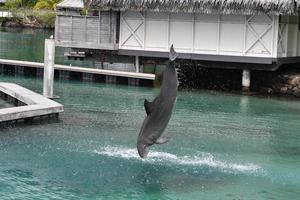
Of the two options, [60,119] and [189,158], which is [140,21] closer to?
[60,119]

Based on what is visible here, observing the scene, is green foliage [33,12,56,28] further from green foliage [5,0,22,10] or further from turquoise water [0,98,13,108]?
A: turquoise water [0,98,13,108]

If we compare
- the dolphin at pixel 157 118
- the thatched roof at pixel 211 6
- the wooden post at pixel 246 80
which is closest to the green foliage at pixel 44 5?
the thatched roof at pixel 211 6

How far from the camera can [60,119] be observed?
1855 centimetres

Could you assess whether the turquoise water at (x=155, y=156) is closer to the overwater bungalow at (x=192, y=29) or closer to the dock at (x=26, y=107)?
the dock at (x=26, y=107)

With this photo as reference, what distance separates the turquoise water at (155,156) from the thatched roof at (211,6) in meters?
4.03

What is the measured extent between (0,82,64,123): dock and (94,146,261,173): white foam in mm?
3540

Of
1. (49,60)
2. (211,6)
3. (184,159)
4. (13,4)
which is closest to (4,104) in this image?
(49,60)

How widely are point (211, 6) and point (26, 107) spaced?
31.4ft

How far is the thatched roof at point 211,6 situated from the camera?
2405 cm

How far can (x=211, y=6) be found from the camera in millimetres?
24625

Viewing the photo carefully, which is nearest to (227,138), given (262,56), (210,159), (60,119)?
(210,159)

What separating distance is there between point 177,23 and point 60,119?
9.33 metres

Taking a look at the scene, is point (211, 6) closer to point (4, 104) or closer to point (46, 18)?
point (4, 104)

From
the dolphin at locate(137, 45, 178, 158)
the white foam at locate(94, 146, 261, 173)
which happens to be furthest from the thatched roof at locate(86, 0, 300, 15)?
the dolphin at locate(137, 45, 178, 158)
